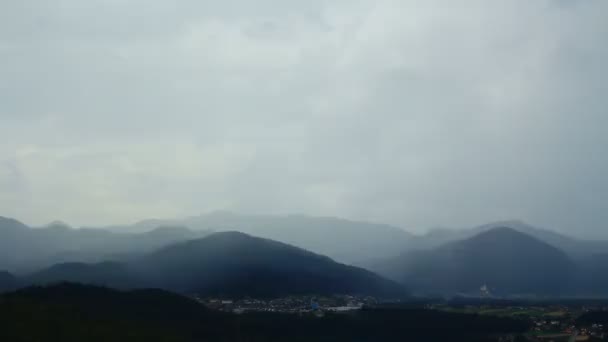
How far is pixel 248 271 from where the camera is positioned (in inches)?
5935

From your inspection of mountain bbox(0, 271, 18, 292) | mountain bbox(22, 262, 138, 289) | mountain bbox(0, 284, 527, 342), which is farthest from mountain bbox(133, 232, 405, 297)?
mountain bbox(0, 284, 527, 342)

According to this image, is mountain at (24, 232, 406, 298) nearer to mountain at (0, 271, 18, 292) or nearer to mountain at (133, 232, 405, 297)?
mountain at (133, 232, 405, 297)

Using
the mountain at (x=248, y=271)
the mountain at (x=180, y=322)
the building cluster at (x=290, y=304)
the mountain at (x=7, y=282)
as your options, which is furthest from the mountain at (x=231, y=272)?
the mountain at (x=180, y=322)

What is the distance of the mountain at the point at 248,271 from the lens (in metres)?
143

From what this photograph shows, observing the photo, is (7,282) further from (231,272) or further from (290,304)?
(290,304)

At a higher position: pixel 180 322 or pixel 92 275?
pixel 92 275

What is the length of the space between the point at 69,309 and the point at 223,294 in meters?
58.6

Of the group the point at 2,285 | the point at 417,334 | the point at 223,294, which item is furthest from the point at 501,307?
the point at 2,285

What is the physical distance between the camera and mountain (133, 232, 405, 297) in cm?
14262

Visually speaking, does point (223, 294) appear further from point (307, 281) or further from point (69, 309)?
point (69, 309)

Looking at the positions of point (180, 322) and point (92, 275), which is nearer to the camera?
point (180, 322)

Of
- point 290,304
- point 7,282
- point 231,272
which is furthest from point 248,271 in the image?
point 7,282

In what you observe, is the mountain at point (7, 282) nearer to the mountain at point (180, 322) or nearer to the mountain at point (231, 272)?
the mountain at point (231, 272)

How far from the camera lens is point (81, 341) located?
62750 millimetres
